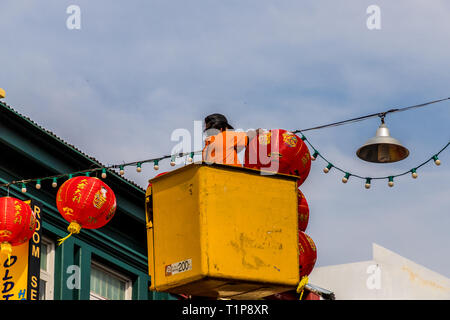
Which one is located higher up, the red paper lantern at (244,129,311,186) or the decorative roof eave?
the decorative roof eave

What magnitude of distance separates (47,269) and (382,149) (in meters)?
6.90

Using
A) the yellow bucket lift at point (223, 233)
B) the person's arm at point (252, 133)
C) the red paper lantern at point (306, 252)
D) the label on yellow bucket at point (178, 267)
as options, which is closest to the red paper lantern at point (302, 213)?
the red paper lantern at point (306, 252)

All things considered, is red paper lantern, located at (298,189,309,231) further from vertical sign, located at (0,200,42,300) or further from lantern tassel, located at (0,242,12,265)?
vertical sign, located at (0,200,42,300)

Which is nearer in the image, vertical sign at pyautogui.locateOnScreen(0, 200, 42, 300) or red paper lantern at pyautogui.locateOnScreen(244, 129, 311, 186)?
red paper lantern at pyautogui.locateOnScreen(244, 129, 311, 186)

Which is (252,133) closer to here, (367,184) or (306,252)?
(306,252)

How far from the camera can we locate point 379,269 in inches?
1458

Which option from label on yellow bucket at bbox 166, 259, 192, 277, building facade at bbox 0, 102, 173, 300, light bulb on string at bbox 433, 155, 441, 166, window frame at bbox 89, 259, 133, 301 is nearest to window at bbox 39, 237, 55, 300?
building facade at bbox 0, 102, 173, 300

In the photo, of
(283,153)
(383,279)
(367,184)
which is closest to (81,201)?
(367,184)

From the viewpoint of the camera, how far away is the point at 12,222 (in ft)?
49.5

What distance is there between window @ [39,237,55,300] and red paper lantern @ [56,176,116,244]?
2.85 meters

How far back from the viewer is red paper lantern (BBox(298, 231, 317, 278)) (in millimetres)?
11867

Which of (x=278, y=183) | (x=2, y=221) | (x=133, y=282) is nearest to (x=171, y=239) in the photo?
(x=278, y=183)

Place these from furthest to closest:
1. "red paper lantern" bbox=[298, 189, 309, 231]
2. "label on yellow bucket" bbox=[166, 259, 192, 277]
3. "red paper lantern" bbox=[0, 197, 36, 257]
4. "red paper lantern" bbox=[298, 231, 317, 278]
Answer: "red paper lantern" bbox=[0, 197, 36, 257] → "red paper lantern" bbox=[298, 189, 309, 231] → "red paper lantern" bbox=[298, 231, 317, 278] → "label on yellow bucket" bbox=[166, 259, 192, 277]

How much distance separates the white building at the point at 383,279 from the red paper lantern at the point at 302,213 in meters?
24.6
